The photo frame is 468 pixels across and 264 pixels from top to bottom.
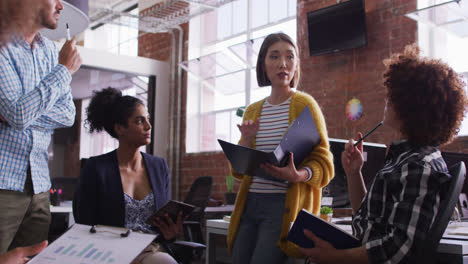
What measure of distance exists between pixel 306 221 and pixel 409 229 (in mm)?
266

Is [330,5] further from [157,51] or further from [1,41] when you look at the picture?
[1,41]

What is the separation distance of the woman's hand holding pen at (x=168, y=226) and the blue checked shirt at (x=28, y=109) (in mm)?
479

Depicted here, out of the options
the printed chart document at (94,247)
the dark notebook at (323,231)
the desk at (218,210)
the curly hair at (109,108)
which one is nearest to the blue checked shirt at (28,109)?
the printed chart document at (94,247)

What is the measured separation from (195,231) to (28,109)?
7.72ft

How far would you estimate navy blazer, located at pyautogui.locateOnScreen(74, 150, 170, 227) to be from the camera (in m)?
1.98

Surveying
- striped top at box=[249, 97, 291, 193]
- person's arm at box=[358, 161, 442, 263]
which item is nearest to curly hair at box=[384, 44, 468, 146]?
person's arm at box=[358, 161, 442, 263]

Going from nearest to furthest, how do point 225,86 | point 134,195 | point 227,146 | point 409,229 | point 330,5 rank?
point 409,229 → point 227,146 → point 134,195 → point 330,5 → point 225,86

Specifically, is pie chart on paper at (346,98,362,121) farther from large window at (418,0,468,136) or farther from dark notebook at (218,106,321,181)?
dark notebook at (218,106,321,181)

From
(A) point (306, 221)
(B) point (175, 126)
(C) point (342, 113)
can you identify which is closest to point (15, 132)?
(A) point (306, 221)

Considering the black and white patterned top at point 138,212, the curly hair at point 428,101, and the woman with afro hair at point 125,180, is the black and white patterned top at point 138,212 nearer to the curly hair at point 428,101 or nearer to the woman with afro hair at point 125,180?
the woman with afro hair at point 125,180

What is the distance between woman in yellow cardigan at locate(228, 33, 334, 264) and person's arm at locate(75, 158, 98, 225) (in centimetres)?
62

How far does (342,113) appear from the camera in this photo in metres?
4.66

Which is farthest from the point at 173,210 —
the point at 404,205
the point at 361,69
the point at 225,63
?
the point at 225,63

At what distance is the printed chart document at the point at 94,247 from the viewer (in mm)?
1267
